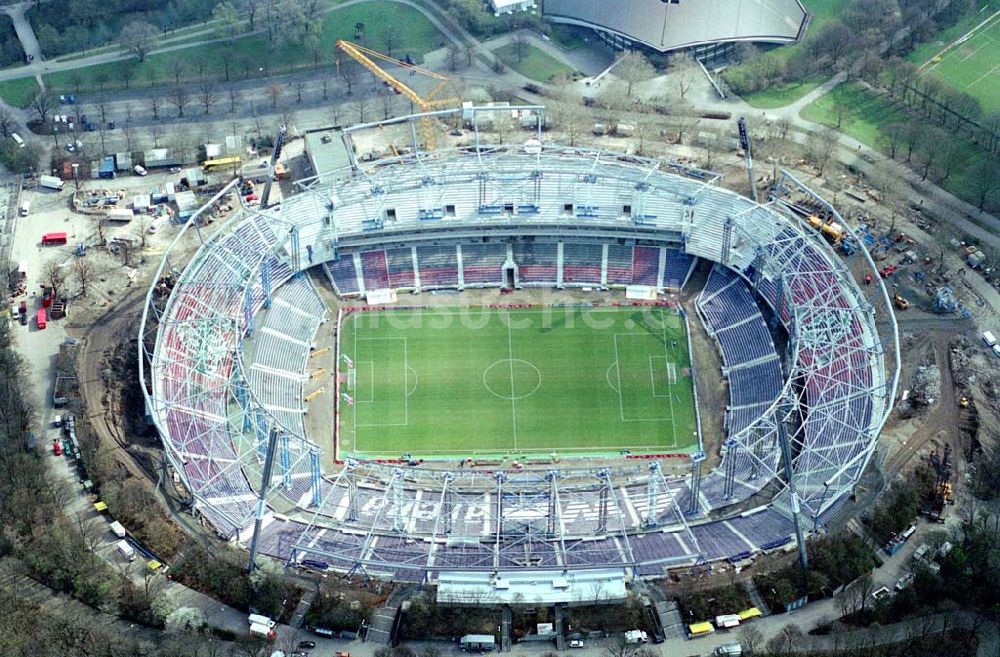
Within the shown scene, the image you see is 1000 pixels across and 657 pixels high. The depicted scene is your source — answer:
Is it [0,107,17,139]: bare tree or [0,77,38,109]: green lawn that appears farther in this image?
[0,77,38,109]: green lawn

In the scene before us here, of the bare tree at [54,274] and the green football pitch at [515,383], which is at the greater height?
the bare tree at [54,274]

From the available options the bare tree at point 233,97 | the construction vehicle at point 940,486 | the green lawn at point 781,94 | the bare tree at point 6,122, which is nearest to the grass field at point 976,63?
the green lawn at point 781,94

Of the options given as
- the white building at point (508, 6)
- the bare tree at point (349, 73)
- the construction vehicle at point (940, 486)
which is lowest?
the construction vehicle at point (940, 486)

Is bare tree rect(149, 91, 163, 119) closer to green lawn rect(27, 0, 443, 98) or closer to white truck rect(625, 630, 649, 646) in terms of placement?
green lawn rect(27, 0, 443, 98)

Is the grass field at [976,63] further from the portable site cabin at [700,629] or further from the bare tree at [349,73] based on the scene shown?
the portable site cabin at [700,629]

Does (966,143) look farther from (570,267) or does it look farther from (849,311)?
(570,267)

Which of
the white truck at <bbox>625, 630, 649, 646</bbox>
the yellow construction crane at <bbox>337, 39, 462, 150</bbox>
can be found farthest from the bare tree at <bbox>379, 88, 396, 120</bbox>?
the white truck at <bbox>625, 630, 649, 646</bbox>
